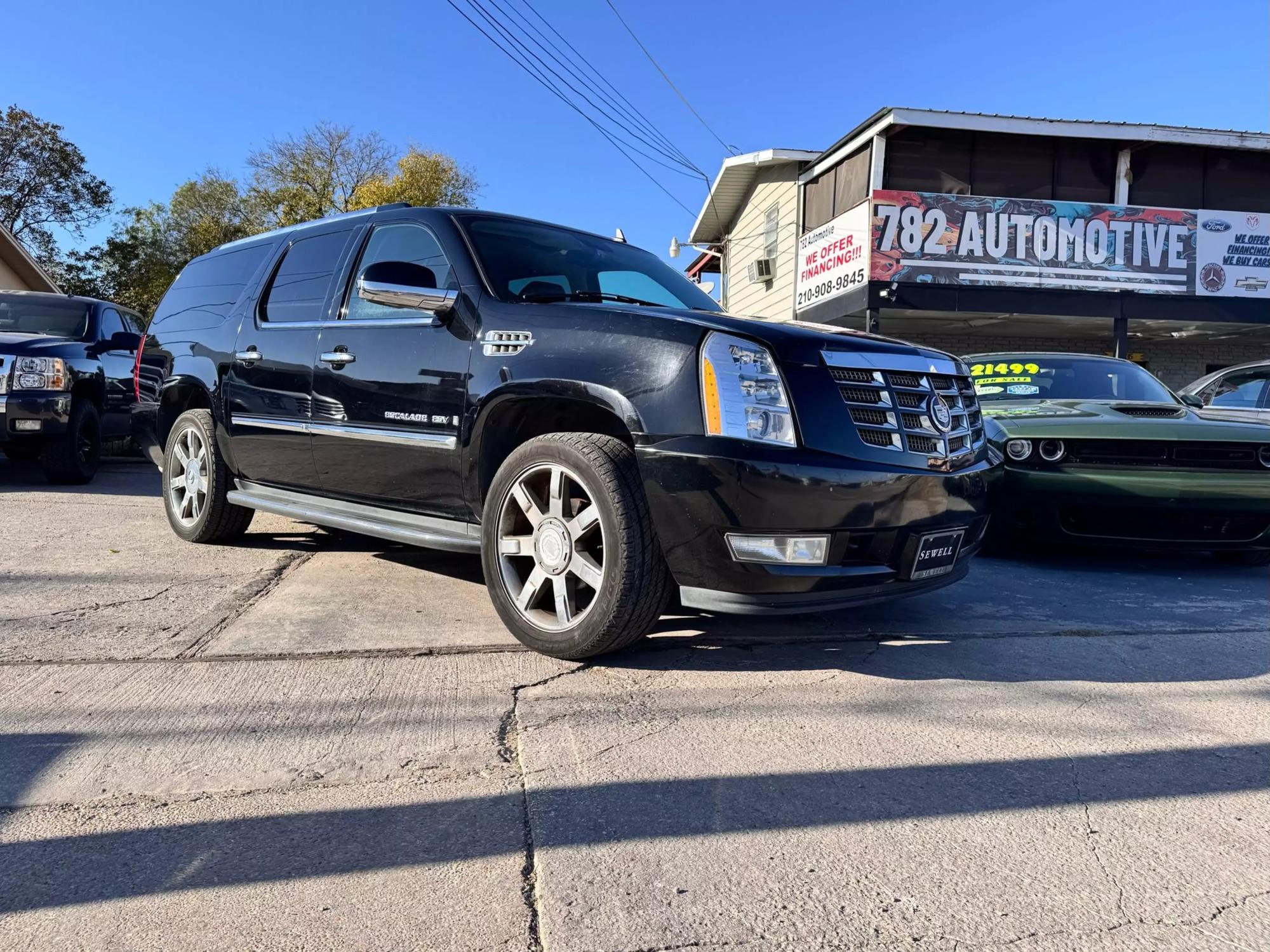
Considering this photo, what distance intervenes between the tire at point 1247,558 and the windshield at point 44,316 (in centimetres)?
938

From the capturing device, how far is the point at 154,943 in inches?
63.5

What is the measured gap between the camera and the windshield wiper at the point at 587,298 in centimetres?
360

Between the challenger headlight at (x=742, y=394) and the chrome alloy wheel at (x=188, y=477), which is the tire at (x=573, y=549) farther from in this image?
the chrome alloy wheel at (x=188, y=477)

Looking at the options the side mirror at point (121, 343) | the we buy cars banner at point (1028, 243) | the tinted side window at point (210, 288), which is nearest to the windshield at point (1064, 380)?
the tinted side window at point (210, 288)

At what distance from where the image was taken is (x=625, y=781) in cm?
228

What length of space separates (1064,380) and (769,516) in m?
4.58

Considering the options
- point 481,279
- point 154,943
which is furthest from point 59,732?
point 481,279

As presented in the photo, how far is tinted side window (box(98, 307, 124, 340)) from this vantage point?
8.46m

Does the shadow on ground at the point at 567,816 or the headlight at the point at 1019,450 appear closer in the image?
the shadow on ground at the point at 567,816

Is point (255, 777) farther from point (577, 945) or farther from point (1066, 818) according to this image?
point (1066, 818)

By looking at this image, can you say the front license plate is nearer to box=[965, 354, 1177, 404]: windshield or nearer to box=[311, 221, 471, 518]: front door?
box=[311, 221, 471, 518]: front door

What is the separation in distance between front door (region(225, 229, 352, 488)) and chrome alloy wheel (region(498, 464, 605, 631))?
148cm

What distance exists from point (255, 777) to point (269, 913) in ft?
2.05

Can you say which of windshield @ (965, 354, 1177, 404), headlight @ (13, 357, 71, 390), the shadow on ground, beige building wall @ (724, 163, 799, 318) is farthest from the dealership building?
the shadow on ground
